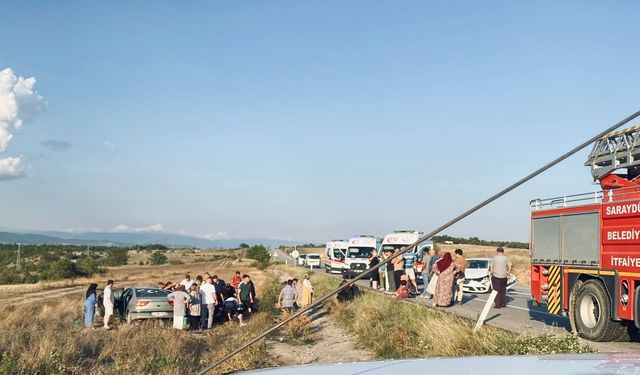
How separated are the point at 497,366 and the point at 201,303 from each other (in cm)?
1848

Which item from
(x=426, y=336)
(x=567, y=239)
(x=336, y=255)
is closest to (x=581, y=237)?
(x=567, y=239)

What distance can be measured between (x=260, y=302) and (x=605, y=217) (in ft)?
60.6

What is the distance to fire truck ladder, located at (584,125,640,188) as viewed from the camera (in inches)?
500

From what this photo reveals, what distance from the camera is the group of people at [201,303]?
19938 mm

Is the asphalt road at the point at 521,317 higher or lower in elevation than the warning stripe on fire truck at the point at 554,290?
lower

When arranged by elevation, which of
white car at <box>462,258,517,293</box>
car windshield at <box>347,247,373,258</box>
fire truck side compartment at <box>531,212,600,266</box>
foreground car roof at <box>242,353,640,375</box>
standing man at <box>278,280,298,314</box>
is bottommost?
standing man at <box>278,280,298,314</box>

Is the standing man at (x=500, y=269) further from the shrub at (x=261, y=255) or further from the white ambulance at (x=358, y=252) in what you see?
the shrub at (x=261, y=255)

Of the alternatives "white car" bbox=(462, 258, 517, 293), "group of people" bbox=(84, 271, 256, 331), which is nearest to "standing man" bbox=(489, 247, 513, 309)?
"white car" bbox=(462, 258, 517, 293)

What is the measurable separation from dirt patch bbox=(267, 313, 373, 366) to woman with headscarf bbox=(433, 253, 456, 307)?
2.81m

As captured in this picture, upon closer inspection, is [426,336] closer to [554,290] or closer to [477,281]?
[554,290]

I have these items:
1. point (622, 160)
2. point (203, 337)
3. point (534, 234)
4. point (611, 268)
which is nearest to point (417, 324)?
point (534, 234)

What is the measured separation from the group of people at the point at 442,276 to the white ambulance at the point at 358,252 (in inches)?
477

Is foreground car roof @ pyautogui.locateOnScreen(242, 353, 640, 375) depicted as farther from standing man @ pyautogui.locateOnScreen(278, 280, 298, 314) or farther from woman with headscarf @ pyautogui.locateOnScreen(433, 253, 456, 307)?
standing man @ pyautogui.locateOnScreen(278, 280, 298, 314)

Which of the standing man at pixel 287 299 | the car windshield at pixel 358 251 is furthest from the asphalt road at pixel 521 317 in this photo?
the car windshield at pixel 358 251
